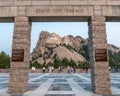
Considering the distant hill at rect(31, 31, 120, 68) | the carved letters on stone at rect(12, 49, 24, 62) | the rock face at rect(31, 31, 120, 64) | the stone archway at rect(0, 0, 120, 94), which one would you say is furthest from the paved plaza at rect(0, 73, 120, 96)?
the rock face at rect(31, 31, 120, 64)

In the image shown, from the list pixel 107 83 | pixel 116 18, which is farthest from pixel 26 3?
pixel 107 83

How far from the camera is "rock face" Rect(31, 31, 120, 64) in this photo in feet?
309

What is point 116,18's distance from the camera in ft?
51.9

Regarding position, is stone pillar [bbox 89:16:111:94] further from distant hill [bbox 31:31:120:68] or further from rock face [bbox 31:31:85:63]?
rock face [bbox 31:31:85:63]

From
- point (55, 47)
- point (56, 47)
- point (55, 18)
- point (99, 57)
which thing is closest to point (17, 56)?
point (55, 18)

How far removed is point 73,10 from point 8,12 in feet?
15.6

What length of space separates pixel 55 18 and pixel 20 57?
3876 mm

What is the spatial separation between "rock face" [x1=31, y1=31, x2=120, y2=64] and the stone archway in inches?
2932

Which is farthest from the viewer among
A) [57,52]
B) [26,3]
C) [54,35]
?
[54,35]

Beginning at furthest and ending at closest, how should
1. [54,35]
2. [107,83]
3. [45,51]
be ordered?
[54,35], [45,51], [107,83]

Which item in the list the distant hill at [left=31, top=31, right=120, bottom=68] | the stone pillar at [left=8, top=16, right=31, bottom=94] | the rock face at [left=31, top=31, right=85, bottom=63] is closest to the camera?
the stone pillar at [left=8, top=16, right=31, bottom=94]

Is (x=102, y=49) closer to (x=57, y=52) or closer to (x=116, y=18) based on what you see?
(x=116, y=18)

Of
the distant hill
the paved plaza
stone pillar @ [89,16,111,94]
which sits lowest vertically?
the paved plaza

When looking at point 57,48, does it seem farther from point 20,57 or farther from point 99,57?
point 99,57
